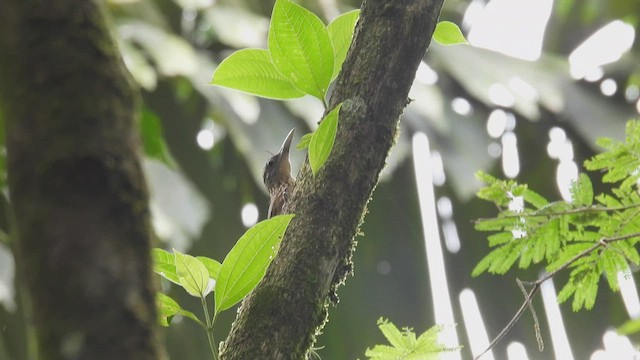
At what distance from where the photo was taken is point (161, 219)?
2.12 meters

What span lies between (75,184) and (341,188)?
50 cm

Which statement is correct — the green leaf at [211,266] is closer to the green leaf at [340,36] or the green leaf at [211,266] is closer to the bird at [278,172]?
the green leaf at [340,36]

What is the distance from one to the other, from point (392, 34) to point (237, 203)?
1629 millimetres

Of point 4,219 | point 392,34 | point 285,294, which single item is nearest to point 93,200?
point 285,294

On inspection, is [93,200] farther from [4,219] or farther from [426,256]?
[426,256]

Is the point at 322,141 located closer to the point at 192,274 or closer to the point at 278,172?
the point at 192,274

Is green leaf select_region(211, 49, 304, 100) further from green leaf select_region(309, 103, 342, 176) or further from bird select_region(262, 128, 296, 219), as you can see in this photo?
bird select_region(262, 128, 296, 219)

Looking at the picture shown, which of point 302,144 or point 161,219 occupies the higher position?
point 302,144

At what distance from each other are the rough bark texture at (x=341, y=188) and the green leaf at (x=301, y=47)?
0.07 meters

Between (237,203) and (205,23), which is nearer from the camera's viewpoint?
(205,23)

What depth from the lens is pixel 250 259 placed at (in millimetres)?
898

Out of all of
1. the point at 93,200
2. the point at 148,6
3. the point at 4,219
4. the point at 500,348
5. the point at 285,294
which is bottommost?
the point at 500,348

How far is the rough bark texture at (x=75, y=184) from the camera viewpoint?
0.38m

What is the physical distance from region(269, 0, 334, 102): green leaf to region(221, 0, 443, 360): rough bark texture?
0.07 m
